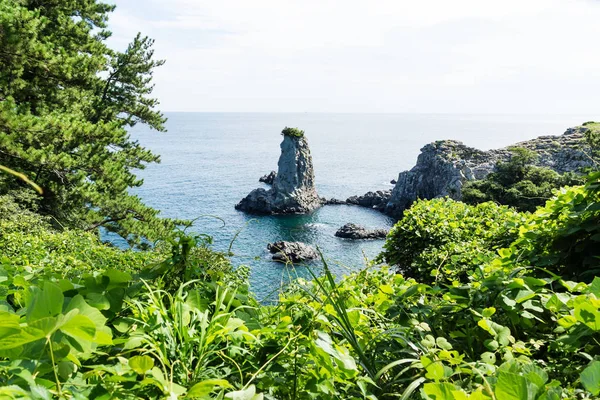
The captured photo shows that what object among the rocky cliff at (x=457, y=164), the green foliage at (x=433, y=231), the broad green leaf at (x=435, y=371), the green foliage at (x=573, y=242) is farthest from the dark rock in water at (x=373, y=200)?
the broad green leaf at (x=435, y=371)

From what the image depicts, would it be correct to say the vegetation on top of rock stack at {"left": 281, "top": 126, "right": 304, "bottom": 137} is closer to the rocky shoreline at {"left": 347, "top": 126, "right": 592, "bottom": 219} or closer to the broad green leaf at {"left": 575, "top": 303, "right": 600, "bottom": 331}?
the rocky shoreline at {"left": 347, "top": 126, "right": 592, "bottom": 219}

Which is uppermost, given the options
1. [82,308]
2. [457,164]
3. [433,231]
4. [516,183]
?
[82,308]

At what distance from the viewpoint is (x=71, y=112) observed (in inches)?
691

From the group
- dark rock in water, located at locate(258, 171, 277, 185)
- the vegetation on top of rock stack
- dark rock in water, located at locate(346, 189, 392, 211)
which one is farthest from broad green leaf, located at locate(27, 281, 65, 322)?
dark rock in water, located at locate(258, 171, 277, 185)

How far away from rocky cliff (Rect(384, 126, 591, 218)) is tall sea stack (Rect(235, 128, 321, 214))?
12.4 metres

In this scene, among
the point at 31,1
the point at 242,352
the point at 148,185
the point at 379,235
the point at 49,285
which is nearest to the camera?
the point at 49,285

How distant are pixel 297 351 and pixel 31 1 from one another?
2046 cm

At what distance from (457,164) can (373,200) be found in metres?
15.6

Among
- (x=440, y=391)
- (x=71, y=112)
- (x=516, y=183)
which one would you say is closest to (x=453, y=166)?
(x=516, y=183)

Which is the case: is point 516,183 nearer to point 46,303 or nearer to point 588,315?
point 588,315

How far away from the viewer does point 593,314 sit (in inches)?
49.2

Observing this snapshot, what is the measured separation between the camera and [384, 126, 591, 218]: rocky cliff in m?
45.1

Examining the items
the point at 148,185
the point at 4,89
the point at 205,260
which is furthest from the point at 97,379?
the point at 148,185

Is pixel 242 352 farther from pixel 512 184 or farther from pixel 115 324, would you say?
pixel 512 184
